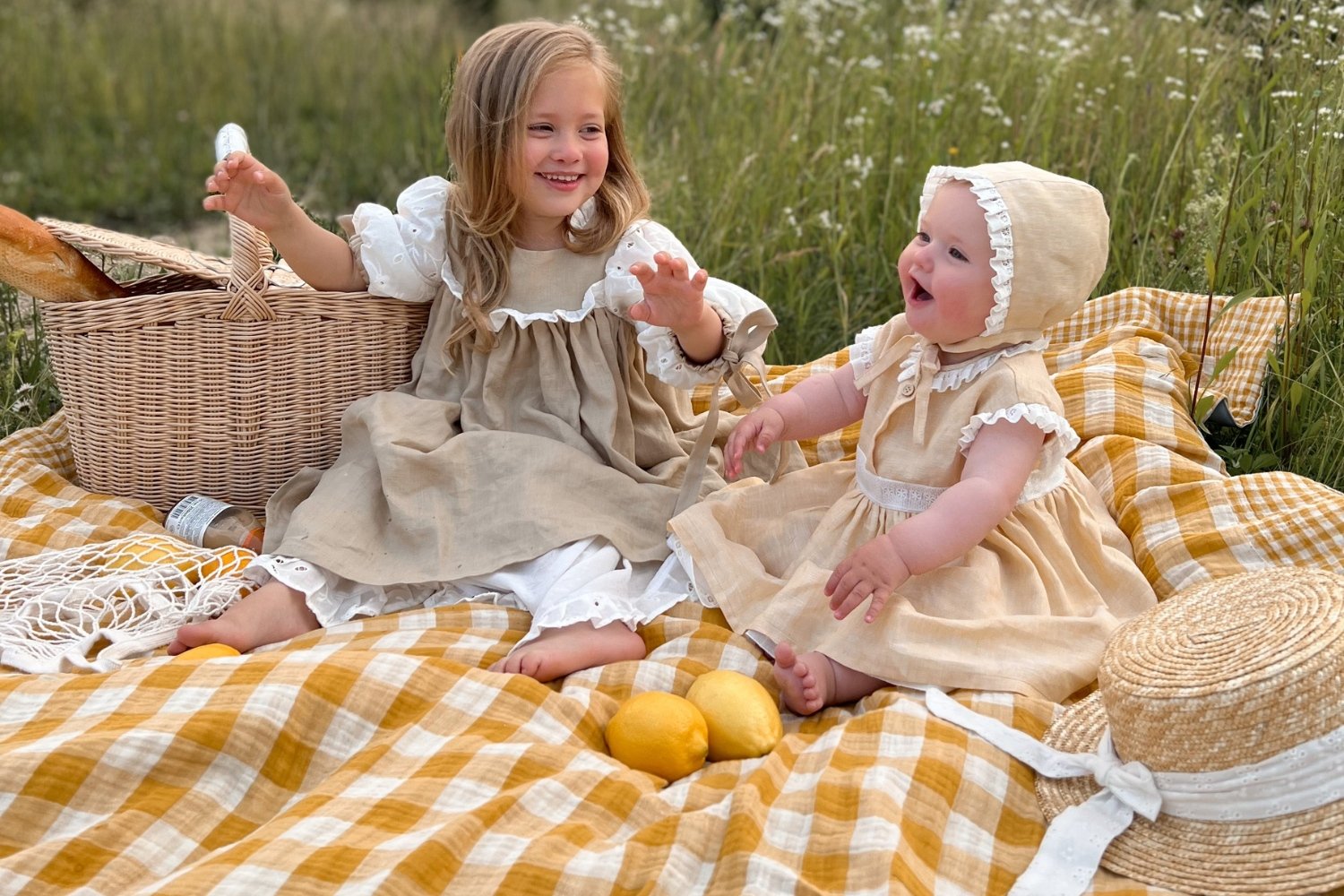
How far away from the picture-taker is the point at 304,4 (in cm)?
960

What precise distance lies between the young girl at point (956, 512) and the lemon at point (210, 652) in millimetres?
893

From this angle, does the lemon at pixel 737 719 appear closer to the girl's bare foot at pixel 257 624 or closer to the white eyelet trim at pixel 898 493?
the white eyelet trim at pixel 898 493

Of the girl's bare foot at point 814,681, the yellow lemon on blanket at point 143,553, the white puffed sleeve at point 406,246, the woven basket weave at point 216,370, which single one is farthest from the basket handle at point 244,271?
the girl's bare foot at point 814,681

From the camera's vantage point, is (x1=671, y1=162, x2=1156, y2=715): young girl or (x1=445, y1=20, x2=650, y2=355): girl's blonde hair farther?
(x1=445, y1=20, x2=650, y2=355): girl's blonde hair

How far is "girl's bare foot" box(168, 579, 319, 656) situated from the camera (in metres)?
2.66

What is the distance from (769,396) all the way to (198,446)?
1.33m

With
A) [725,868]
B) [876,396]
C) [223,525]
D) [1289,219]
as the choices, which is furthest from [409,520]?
[1289,219]

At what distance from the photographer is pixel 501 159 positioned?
9.52 ft

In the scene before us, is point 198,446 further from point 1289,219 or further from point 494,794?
point 1289,219

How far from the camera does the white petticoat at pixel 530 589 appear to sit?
A: 2.71 meters

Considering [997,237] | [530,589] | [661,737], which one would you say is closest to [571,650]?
[530,589]

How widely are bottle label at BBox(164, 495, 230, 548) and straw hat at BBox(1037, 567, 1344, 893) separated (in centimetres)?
192

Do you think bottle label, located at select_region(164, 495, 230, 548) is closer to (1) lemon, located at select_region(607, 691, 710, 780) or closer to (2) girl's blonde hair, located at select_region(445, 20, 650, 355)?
(2) girl's blonde hair, located at select_region(445, 20, 650, 355)

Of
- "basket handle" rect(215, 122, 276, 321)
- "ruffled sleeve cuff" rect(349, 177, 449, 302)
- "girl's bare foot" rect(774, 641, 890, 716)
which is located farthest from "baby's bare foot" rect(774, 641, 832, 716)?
"basket handle" rect(215, 122, 276, 321)
